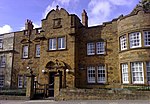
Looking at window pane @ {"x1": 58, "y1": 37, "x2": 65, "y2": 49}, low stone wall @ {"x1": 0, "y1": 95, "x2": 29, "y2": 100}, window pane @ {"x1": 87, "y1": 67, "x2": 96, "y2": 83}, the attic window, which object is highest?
the attic window

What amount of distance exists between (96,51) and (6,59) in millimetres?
14552

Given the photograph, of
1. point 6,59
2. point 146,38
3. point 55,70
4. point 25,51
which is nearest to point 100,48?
point 146,38

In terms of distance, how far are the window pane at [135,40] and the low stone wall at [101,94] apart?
5507 mm

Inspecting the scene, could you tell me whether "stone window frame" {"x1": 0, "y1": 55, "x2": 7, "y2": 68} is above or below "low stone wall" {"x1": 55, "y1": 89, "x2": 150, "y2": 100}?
above

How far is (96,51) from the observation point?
22.5 metres

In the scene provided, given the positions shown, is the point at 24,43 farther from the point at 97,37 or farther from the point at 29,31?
the point at 97,37

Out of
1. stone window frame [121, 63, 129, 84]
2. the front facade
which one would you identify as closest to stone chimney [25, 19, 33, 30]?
the front facade

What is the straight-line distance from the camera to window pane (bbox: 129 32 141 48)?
63.1ft

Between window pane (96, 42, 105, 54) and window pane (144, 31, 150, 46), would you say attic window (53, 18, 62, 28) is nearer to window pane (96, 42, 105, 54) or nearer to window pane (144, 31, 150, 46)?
window pane (96, 42, 105, 54)

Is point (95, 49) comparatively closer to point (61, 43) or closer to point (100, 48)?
point (100, 48)

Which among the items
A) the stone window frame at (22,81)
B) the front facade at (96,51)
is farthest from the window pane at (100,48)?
the stone window frame at (22,81)

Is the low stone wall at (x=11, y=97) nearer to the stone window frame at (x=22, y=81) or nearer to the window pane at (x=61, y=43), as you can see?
the stone window frame at (x=22, y=81)

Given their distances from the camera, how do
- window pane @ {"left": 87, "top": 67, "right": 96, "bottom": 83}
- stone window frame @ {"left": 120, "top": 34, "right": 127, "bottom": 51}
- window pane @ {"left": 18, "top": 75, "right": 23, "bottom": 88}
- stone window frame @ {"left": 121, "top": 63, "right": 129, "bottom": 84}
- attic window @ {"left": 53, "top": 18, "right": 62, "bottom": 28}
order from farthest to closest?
window pane @ {"left": 18, "top": 75, "right": 23, "bottom": 88} → attic window @ {"left": 53, "top": 18, "right": 62, "bottom": 28} → window pane @ {"left": 87, "top": 67, "right": 96, "bottom": 83} → stone window frame @ {"left": 120, "top": 34, "right": 127, "bottom": 51} → stone window frame @ {"left": 121, "top": 63, "right": 129, "bottom": 84}

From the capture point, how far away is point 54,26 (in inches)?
941
